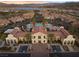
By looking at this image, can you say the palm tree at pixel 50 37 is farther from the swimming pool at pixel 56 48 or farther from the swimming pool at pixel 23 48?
the swimming pool at pixel 23 48

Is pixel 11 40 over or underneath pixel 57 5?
underneath

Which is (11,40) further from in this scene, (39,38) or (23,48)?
(39,38)

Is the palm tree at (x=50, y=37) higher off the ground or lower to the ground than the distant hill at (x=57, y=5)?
lower

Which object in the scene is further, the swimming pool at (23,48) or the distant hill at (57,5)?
the distant hill at (57,5)

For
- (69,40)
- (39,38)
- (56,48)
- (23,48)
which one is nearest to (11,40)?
(23,48)

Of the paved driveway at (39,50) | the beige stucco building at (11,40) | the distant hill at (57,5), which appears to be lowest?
the paved driveway at (39,50)

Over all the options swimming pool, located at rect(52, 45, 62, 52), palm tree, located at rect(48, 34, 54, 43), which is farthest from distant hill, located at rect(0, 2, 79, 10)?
swimming pool, located at rect(52, 45, 62, 52)

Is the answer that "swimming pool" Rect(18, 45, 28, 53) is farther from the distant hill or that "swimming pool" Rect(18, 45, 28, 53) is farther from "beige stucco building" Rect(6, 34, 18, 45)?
the distant hill

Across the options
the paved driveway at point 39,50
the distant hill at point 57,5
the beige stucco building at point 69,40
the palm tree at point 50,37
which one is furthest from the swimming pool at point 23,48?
the distant hill at point 57,5

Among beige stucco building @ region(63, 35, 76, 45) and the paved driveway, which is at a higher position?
beige stucco building @ region(63, 35, 76, 45)
